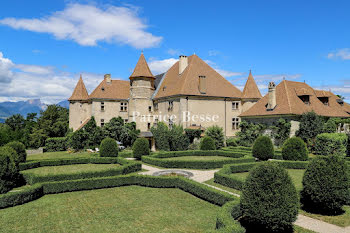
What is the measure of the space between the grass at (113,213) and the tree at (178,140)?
1725cm

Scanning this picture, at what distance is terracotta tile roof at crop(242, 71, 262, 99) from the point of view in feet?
126

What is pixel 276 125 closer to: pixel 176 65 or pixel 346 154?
pixel 346 154

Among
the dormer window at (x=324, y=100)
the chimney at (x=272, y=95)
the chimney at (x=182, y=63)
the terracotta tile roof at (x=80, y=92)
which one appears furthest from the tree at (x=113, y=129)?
the dormer window at (x=324, y=100)

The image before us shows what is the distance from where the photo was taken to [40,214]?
11719mm

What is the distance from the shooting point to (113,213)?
459 inches

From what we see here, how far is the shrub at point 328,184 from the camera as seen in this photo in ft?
35.8

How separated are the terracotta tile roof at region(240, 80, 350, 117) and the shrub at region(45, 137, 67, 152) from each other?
27749 mm

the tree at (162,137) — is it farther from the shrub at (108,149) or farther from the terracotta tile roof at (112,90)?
the terracotta tile roof at (112,90)

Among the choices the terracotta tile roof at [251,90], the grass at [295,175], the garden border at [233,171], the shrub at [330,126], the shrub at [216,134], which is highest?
the terracotta tile roof at [251,90]

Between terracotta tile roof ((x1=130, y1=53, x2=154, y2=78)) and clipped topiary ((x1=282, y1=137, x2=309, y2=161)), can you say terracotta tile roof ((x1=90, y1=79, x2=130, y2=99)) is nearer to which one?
terracotta tile roof ((x1=130, y1=53, x2=154, y2=78))

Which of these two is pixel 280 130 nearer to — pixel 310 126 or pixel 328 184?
pixel 310 126

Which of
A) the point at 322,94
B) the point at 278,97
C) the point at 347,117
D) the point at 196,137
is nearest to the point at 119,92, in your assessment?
the point at 196,137

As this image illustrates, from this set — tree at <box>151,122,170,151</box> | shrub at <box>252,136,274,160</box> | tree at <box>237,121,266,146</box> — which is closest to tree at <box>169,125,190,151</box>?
tree at <box>151,122,170,151</box>

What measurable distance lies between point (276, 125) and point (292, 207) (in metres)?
25.6
